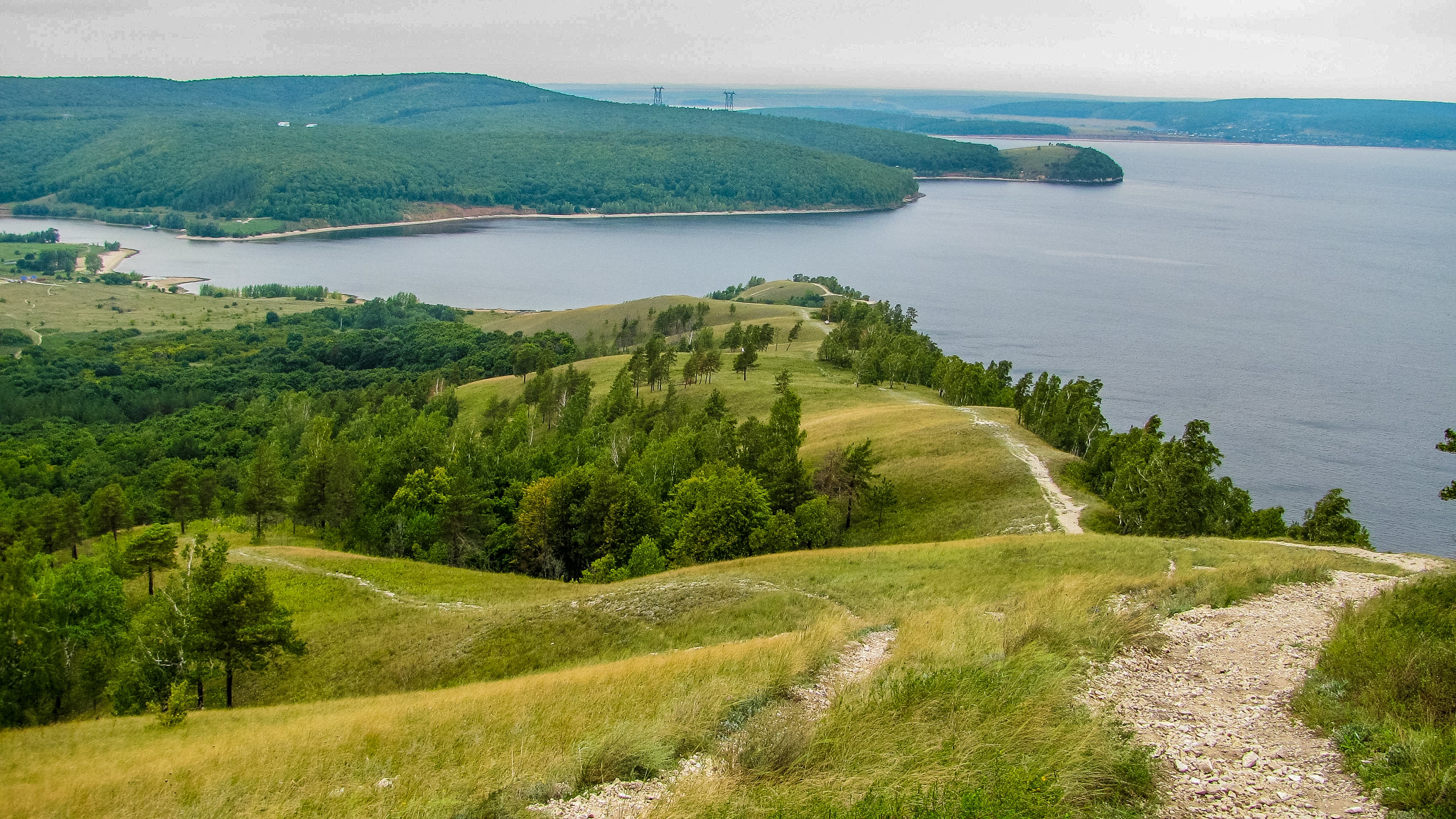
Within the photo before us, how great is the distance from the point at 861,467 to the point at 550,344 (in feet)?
296

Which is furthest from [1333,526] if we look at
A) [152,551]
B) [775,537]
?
[152,551]

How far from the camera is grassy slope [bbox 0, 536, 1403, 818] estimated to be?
40.2 ft

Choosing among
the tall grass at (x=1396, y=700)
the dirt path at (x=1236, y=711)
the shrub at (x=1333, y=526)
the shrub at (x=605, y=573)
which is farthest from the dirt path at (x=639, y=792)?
the shrub at (x=1333, y=526)

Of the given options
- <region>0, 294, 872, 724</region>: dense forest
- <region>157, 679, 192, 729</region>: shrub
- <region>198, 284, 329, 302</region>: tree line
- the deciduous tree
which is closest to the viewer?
<region>157, 679, 192, 729</region>: shrub

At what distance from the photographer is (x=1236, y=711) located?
1439 centimetres

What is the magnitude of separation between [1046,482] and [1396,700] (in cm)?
3733

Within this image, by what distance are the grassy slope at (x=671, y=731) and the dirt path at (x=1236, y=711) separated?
31.4 inches

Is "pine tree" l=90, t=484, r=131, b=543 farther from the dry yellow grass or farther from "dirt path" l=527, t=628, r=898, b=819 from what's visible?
"dirt path" l=527, t=628, r=898, b=819

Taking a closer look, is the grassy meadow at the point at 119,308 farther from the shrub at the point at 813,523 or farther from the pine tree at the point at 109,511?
the shrub at the point at 813,523

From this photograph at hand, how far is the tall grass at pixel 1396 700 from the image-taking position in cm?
1101

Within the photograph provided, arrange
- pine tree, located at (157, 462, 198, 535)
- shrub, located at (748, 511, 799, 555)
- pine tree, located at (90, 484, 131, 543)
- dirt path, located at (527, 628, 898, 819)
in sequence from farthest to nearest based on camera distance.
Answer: pine tree, located at (157, 462, 198, 535)
pine tree, located at (90, 484, 131, 543)
shrub, located at (748, 511, 799, 555)
dirt path, located at (527, 628, 898, 819)

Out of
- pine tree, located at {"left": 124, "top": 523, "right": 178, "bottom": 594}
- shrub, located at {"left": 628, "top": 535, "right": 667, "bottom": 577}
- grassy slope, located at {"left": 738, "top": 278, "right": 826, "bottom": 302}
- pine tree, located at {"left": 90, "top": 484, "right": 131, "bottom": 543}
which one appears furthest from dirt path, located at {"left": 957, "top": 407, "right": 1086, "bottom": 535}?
grassy slope, located at {"left": 738, "top": 278, "right": 826, "bottom": 302}

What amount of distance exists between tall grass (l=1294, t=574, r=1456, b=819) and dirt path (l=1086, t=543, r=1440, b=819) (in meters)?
0.34

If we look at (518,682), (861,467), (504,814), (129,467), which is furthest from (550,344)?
(504,814)
